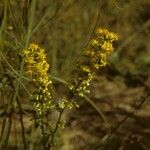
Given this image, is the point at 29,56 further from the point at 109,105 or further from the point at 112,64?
the point at 112,64

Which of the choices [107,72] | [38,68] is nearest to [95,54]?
[38,68]

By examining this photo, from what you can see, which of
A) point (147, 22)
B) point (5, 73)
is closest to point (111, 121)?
point (147, 22)

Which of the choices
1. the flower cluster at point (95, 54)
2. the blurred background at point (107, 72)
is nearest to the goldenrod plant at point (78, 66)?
the flower cluster at point (95, 54)

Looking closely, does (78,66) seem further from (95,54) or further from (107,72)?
(107,72)

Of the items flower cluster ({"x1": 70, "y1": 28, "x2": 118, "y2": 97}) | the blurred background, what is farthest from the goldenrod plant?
the blurred background

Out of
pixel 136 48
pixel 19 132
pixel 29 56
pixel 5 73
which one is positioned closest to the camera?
pixel 29 56

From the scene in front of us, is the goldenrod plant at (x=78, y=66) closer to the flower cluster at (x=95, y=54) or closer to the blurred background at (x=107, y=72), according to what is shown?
the flower cluster at (x=95, y=54)

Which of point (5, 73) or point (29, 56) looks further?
point (5, 73)

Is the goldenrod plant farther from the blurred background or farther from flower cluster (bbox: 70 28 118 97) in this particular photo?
the blurred background
